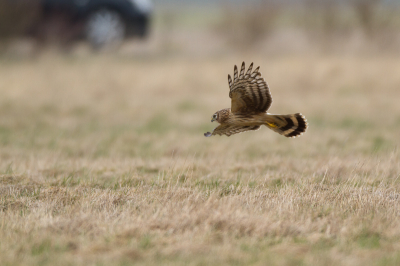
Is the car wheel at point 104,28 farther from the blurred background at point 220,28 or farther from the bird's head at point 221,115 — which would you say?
the bird's head at point 221,115

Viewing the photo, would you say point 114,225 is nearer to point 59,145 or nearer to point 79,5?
point 59,145

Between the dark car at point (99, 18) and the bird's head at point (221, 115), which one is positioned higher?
the dark car at point (99, 18)

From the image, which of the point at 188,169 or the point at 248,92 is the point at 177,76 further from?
the point at 248,92

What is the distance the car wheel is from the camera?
15.9m

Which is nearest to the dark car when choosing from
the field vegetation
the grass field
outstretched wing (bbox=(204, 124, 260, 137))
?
the field vegetation

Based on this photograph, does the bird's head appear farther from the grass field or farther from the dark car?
the dark car

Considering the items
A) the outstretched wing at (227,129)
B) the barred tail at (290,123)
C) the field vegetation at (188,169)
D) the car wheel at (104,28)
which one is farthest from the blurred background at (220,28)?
the barred tail at (290,123)

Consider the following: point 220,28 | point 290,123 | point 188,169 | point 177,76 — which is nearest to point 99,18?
point 177,76

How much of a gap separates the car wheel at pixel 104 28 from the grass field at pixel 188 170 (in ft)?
7.45

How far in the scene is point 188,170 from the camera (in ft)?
18.6

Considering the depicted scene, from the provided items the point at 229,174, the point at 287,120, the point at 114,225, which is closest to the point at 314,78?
the point at 229,174

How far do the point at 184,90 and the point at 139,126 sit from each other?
2.99 metres

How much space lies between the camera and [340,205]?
4.59m

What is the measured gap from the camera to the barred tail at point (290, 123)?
4.76 m
